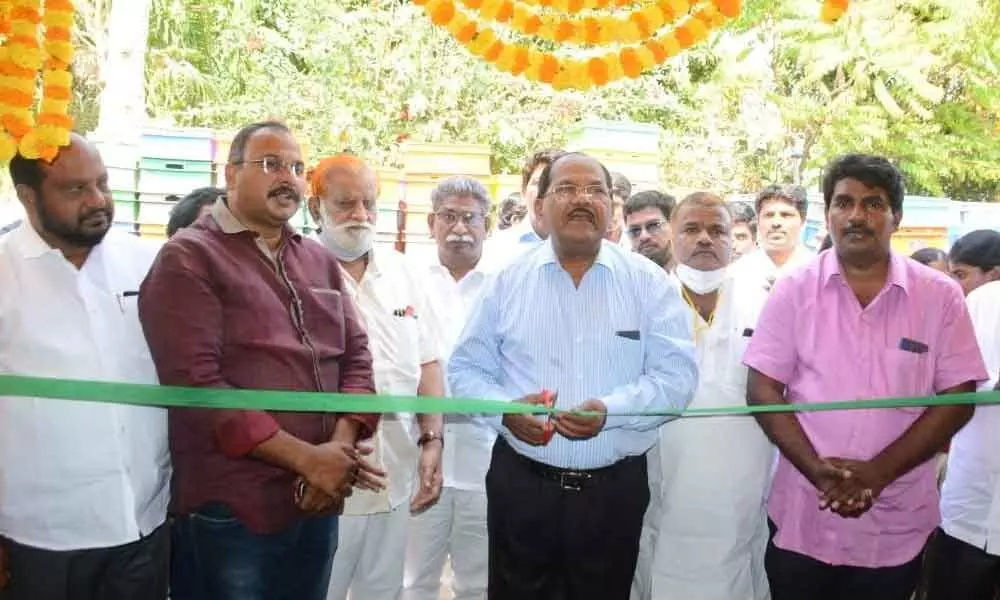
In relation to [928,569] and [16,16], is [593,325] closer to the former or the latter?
[928,569]

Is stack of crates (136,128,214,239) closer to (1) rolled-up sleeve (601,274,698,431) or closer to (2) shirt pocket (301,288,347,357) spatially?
(2) shirt pocket (301,288,347,357)

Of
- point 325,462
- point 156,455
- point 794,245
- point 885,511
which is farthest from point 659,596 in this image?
point 794,245

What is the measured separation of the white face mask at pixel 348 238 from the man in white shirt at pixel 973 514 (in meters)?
2.13

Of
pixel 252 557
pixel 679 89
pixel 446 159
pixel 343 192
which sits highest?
pixel 679 89

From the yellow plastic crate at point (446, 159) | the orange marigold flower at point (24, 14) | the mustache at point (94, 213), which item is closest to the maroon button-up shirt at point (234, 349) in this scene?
the mustache at point (94, 213)

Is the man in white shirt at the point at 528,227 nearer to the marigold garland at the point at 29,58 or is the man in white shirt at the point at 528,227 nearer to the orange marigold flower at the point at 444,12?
the orange marigold flower at the point at 444,12

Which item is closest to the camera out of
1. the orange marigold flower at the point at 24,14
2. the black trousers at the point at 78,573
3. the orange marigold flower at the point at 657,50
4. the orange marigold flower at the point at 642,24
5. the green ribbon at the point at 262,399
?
the green ribbon at the point at 262,399

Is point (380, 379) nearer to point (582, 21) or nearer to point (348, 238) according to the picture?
point (348, 238)

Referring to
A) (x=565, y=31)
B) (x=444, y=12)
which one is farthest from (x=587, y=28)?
(x=444, y=12)

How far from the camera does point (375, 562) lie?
11.4 ft

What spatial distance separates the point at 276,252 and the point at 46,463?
0.84 meters

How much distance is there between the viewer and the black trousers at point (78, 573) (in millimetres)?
2578

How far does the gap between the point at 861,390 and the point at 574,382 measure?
0.88 metres

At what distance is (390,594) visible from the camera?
3494 mm
